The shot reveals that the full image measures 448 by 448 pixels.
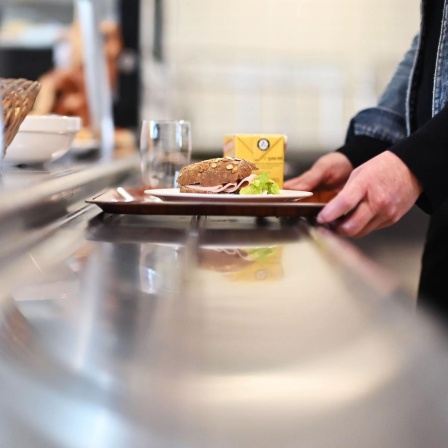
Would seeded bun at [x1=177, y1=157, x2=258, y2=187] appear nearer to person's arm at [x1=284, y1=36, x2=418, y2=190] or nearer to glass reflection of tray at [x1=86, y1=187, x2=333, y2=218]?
glass reflection of tray at [x1=86, y1=187, x2=333, y2=218]

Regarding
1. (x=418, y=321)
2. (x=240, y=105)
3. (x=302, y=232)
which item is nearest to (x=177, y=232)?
(x=302, y=232)

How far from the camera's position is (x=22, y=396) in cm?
33

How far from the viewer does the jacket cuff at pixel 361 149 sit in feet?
4.79

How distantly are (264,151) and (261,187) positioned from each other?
22cm

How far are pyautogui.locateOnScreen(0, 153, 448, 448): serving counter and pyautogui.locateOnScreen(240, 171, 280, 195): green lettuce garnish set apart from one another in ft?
1.25

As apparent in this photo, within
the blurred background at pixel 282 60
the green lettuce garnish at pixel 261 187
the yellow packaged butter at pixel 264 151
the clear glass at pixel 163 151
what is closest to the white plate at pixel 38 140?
the clear glass at pixel 163 151

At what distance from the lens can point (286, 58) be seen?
6.66m

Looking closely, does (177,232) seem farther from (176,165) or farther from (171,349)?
(176,165)

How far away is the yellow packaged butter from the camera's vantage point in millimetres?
1271

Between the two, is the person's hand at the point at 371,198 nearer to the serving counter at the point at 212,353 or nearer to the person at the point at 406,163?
the person at the point at 406,163

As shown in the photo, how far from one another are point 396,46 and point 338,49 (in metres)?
0.50

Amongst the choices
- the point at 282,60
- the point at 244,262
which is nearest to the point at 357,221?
the point at 244,262

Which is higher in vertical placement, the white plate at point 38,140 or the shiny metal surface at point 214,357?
the shiny metal surface at point 214,357

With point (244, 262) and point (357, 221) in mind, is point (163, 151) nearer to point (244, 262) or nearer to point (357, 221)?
point (357, 221)
